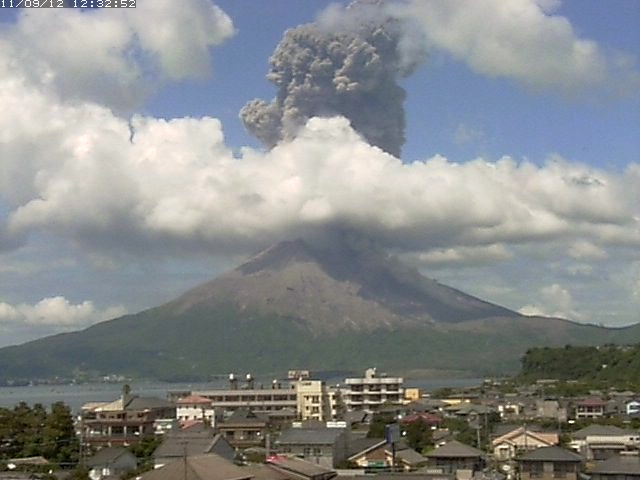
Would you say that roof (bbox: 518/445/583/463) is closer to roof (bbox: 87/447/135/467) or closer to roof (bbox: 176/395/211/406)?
roof (bbox: 87/447/135/467)

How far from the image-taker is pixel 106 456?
32375 mm

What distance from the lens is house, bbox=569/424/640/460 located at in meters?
33.7

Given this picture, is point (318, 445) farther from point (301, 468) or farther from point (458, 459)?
point (301, 468)

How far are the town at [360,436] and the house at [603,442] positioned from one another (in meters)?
0.05

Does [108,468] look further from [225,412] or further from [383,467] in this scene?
[225,412]

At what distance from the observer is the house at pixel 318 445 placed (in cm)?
3238

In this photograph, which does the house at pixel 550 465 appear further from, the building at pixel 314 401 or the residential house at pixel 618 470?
the building at pixel 314 401

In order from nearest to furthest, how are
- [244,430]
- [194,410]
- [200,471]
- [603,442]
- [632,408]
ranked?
[200,471] < [603,442] < [244,430] < [632,408] < [194,410]

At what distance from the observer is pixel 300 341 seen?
164375 mm

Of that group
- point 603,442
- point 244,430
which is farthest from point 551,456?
point 244,430

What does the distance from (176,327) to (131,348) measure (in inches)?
399

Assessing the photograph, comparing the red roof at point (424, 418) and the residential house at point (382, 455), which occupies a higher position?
the red roof at point (424, 418)

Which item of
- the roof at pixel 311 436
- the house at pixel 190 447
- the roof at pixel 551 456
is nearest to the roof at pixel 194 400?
the roof at pixel 311 436

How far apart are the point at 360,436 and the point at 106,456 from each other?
10.3 meters
